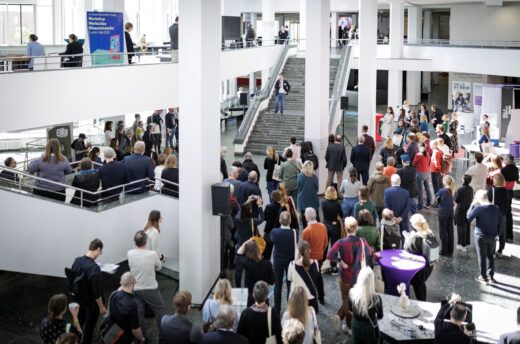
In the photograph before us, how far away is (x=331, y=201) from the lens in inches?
415

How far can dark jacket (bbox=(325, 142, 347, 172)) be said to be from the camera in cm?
1566

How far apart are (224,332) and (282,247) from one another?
3.09 m

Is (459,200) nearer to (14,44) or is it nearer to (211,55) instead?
(211,55)

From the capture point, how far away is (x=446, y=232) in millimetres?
12117

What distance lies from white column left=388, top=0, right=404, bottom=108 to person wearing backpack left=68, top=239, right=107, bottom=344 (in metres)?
26.4

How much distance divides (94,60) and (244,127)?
8.57m

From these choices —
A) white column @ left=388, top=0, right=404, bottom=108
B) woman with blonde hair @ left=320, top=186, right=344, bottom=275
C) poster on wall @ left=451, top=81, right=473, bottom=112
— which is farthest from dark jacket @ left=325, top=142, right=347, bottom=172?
white column @ left=388, top=0, right=404, bottom=108

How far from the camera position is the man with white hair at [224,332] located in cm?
598

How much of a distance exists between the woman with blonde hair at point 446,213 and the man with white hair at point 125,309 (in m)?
6.64

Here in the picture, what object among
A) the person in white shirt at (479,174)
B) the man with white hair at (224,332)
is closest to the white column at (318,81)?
the person in white shirt at (479,174)

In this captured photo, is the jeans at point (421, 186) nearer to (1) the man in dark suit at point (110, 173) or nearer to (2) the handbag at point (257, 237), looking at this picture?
(2) the handbag at point (257, 237)

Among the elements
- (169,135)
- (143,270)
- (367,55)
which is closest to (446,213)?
(143,270)

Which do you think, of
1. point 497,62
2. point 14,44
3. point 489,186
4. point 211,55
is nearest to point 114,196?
point 211,55

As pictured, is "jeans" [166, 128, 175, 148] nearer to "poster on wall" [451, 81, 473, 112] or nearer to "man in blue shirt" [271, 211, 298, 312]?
"poster on wall" [451, 81, 473, 112]
